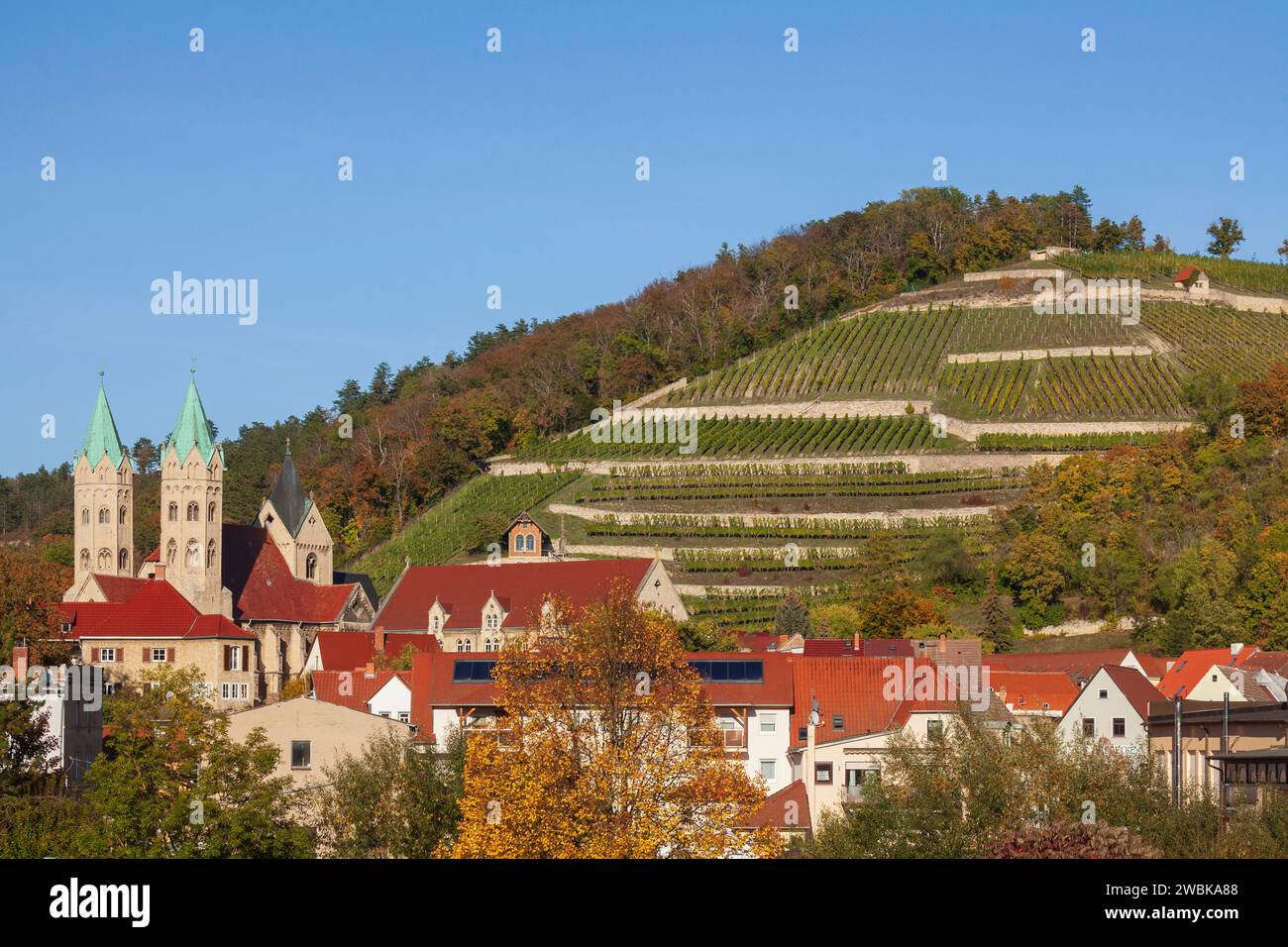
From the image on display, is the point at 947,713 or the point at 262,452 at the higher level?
the point at 262,452

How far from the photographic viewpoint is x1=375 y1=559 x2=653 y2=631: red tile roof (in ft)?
284

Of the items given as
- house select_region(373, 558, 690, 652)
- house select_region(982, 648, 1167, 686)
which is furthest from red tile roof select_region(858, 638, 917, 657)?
house select_region(373, 558, 690, 652)

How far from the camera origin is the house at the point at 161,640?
77.4 metres

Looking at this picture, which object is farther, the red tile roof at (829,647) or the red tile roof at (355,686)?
the red tile roof at (829,647)

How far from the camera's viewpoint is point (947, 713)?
47188mm

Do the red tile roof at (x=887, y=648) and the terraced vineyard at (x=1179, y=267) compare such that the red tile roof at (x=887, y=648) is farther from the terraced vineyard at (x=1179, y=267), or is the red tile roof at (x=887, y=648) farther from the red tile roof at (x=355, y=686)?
the terraced vineyard at (x=1179, y=267)

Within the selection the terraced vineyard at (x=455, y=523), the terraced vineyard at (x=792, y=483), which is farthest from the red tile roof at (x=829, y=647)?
the terraced vineyard at (x=455, y=523)

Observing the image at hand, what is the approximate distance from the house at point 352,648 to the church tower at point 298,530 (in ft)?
51.2
